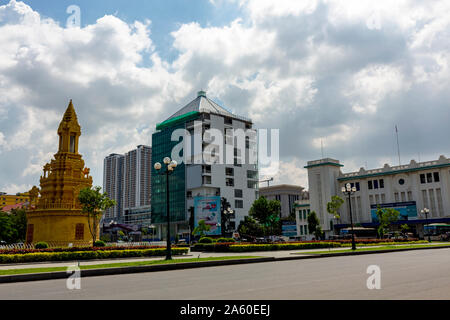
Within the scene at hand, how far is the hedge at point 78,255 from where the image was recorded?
21734 mm

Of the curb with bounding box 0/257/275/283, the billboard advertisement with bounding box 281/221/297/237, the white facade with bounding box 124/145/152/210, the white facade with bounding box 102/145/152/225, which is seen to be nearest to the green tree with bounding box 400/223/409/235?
the billboard advertisement with bounding box 281/221/297/237

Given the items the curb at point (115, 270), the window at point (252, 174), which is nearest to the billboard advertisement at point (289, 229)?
the window at point (252, 174)

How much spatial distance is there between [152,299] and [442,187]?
73.2m

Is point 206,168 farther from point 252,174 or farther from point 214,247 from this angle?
point 214,247

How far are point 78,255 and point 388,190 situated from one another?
219 feet

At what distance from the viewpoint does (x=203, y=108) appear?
329 ft

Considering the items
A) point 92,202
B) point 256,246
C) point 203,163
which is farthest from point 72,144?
point 203,163

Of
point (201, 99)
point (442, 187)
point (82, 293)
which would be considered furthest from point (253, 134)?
point (82, 293)

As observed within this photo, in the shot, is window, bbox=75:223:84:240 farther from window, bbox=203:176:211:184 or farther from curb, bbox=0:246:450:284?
window, bbox=203:176:211:184

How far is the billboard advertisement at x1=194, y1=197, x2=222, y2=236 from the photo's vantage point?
87562 mm

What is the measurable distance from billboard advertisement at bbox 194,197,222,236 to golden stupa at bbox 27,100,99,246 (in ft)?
166

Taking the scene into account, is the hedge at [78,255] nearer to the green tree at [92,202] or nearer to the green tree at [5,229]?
the green tree at [92,202]

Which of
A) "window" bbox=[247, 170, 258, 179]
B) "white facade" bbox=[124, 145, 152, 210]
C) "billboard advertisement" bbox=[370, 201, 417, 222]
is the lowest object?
"billboard advertisement" bbox=[370, 201, 417, 222]
